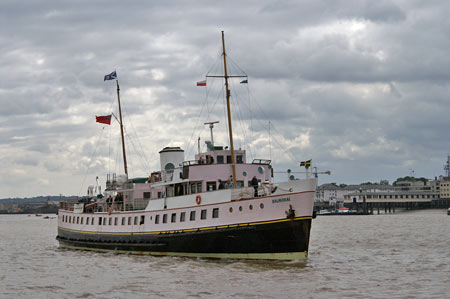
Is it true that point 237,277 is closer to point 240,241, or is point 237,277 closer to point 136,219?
point 240,241

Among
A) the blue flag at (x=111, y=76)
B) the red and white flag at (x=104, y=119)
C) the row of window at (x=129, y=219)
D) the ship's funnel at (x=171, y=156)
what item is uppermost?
the blue flag at (x=111, y=76)

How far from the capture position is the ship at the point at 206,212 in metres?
32.0

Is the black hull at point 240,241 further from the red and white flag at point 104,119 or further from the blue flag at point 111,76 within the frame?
the blue flag at point 111,76

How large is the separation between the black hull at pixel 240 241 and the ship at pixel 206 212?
0.06 m

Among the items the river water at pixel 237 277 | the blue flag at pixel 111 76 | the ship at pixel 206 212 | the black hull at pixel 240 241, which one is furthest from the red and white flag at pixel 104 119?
the black hull at pixel 240 241

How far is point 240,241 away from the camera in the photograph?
33.1 m

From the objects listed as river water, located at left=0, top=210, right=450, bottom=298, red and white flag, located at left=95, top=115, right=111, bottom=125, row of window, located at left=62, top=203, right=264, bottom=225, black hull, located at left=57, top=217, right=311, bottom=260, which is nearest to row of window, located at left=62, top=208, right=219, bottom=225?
row of window, located at left=62, top=203, right=264, bottom=225

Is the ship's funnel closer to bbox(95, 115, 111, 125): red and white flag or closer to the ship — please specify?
the ship

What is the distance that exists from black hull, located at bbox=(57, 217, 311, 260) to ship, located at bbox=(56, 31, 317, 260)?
2.2 inches

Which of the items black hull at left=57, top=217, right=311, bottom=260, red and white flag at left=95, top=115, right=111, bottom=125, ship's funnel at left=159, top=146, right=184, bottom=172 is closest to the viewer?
black hull at left=57, top=217, right=311, bottom=260

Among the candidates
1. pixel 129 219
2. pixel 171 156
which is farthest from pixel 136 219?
pixel 171 156

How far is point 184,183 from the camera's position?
38.6 meters

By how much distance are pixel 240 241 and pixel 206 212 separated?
321 centimetres

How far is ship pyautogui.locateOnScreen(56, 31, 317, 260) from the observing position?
105 feet
